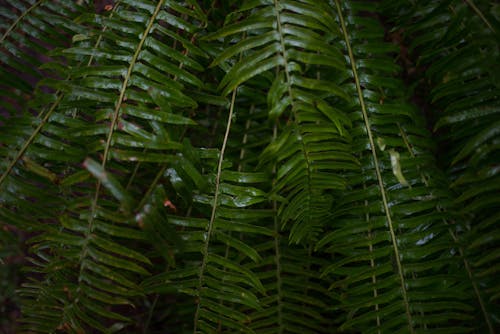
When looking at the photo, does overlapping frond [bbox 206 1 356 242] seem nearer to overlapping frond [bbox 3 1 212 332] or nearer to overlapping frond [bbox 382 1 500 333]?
overlapping frond [bbox 3 1 212 332]

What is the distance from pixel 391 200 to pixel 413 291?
223 mm

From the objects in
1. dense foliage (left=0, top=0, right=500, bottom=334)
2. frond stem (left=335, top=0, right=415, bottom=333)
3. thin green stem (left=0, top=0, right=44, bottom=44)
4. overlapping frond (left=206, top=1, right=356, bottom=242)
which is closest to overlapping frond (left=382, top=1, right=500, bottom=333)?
dense foliage (left=0, top=0, right=500, bottom=334)

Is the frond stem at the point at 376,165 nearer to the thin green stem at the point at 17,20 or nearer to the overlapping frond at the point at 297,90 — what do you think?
the overlapping frond at the point at 297,90

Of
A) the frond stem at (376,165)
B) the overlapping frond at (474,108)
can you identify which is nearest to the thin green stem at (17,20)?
the frond stem at (376,165)

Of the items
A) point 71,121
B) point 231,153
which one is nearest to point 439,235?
point 231,153

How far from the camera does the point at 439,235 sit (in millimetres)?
977

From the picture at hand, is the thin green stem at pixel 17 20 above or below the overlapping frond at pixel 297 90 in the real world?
above

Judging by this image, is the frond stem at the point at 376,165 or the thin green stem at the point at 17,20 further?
the thin green stem at the point at 17,20

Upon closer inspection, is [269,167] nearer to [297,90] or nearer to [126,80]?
[297,90]

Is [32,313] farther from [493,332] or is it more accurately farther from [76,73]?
[493,332]

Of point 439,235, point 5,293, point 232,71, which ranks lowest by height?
point 439,235

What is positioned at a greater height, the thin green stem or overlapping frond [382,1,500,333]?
the thin green stem

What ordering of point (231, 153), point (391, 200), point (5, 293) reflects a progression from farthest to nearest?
point (5, 293) → point (231, 153) → point (391, 200)

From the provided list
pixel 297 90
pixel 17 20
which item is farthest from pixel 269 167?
pixel 17 20
